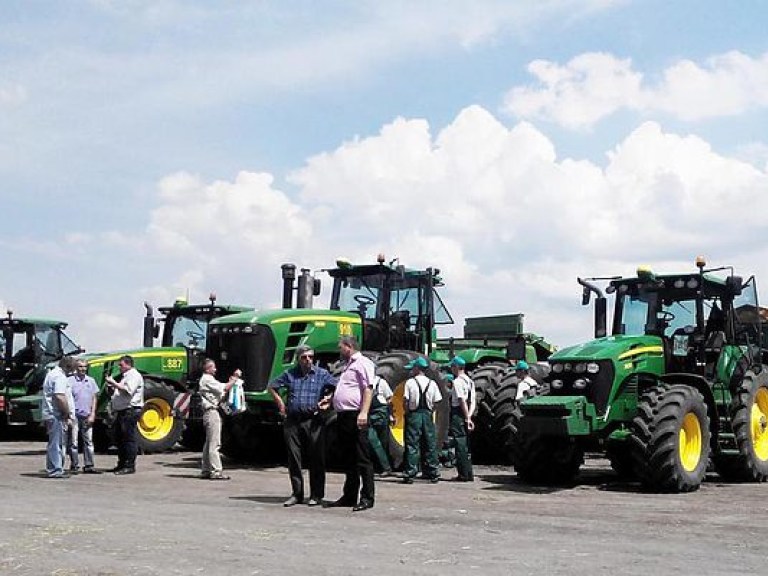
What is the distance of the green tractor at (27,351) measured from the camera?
22.1 meters

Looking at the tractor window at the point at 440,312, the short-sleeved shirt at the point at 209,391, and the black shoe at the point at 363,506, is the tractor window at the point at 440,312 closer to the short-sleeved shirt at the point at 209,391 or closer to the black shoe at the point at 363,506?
the short-sleeved shirt at the point at 209,391

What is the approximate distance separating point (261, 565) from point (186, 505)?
3.75 m

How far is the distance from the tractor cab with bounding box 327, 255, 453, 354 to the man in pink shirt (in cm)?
616

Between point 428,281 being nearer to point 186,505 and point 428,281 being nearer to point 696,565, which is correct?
point 186,505

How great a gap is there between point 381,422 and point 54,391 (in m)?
4.42

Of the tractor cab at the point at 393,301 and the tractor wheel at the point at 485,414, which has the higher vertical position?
the tractor cab at the point at 393,301

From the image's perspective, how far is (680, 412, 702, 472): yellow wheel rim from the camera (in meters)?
12.9

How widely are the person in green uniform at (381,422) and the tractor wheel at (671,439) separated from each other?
3280 mm

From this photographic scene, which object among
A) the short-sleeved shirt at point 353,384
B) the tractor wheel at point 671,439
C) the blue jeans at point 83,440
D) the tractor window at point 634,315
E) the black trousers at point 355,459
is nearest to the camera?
the black trousers at point 355,459

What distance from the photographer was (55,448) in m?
14.3

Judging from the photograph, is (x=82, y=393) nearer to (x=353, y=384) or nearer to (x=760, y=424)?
(x=353, y=384)

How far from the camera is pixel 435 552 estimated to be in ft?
26.3

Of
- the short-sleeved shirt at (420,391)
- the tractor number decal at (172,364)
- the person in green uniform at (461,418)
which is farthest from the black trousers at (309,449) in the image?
the tractor number decal at (172,364)

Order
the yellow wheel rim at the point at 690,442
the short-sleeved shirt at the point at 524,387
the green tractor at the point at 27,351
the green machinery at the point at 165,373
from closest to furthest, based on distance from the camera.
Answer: the yellow wheel rim at the point at 690,442
the short-sleeved shirt at the point at 524,387
the green machinery at the point at 165,373
the green tractor at the point at 27,351
